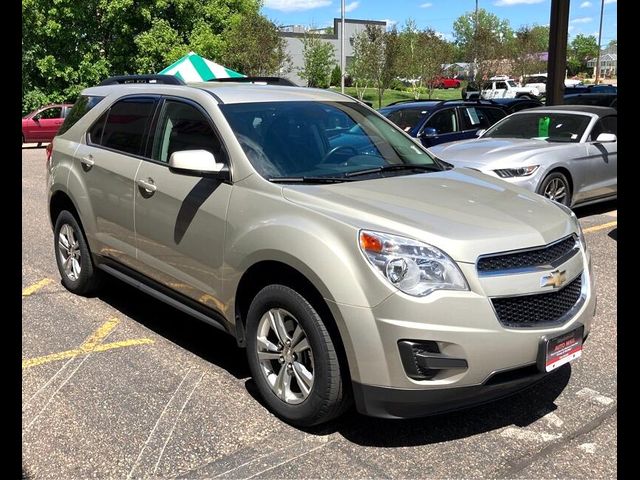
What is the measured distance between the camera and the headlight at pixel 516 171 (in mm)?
7926

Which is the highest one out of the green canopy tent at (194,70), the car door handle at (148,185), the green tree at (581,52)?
the green tree at (581,52)

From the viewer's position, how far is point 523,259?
318cm

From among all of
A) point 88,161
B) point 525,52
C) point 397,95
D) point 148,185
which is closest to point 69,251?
point 88,161

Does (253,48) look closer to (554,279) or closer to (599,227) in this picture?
(599,227)

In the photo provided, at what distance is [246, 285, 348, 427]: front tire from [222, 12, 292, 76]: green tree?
25.1 metres

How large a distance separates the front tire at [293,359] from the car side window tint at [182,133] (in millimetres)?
1042

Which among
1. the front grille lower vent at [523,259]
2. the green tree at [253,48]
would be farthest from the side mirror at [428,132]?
the green tree at [253,48]

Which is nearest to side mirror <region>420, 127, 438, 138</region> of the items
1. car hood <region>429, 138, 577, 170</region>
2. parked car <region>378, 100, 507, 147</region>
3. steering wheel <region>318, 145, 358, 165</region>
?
parked car <region>378, 100, 507, 147</region>

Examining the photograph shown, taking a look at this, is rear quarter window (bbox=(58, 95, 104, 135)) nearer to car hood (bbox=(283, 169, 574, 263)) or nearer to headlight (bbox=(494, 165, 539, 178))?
car hood (bbox=(283, 169, 574, 263))

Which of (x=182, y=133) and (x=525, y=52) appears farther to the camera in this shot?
(x=525, y=52)

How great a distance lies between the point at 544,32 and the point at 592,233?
191 feet

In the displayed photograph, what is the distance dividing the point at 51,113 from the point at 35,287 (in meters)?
21.8

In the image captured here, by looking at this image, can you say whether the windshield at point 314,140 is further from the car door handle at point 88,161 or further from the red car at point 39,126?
the red car at point 39,126
